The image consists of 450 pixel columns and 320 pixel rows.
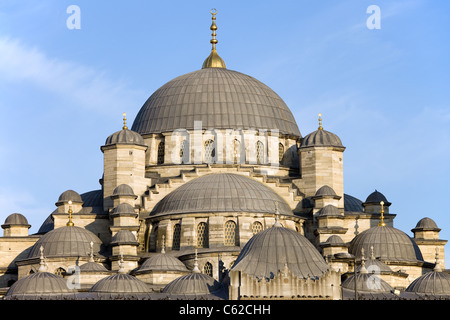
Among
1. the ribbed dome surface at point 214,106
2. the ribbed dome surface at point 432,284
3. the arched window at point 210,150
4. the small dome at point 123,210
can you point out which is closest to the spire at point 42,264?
the small dome at point 123,210

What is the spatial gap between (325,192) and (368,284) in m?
13.3

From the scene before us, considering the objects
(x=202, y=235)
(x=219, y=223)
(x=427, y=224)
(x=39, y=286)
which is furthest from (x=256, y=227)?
(x=39, y=286)

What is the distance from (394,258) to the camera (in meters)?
94.2

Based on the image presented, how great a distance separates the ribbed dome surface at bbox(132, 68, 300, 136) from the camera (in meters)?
105

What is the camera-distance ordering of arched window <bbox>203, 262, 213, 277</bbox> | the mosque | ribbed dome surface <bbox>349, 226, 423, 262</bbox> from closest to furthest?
the mosque
arched window <bbox>203, 262, 213, 277</bbox>
ribbed dome surface <bbox>349, 226, 423, 262</bbox>

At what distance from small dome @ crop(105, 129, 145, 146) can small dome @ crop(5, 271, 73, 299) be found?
1712 cm

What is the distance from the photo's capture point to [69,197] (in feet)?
330

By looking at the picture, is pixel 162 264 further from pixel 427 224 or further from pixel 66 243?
pixel 427 224

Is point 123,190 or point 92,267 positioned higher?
point 123,190

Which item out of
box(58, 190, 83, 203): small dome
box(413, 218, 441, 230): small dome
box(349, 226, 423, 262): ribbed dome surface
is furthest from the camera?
box(413, 218, 441, 230): small dome

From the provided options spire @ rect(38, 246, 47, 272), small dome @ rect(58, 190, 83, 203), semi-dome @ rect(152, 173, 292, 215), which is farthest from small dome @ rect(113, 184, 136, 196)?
spire @ rect(38, 246, 47, 272)

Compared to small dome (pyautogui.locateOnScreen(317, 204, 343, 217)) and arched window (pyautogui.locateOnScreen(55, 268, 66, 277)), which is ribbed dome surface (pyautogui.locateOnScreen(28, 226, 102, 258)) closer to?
arched window (pyautogui.locateOnScreen(55, 268, 66, 277))
